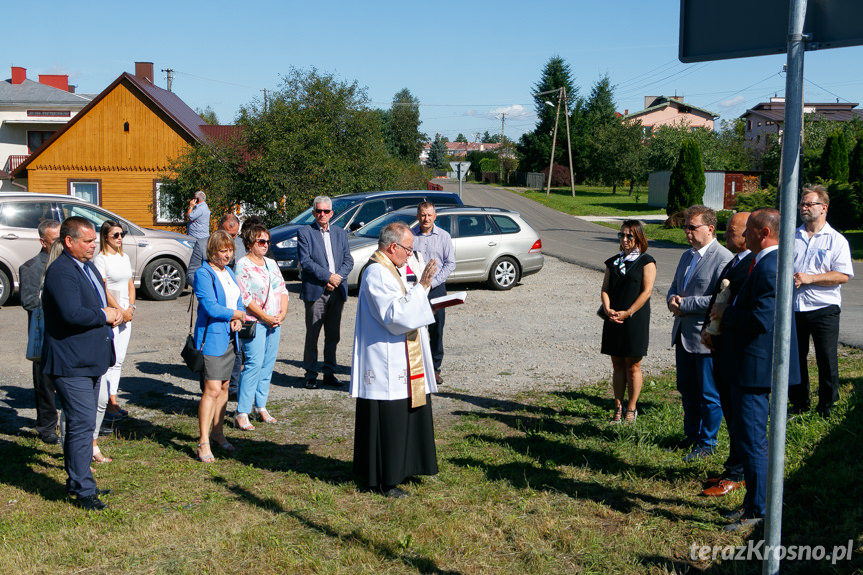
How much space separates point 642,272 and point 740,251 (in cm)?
121

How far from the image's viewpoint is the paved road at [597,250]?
1188 centimetres

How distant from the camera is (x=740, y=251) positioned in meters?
5.47

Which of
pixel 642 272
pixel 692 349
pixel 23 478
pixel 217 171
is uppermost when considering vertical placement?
pixel 217 171

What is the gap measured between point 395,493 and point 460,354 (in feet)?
15.7

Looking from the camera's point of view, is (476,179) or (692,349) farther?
(476,179)

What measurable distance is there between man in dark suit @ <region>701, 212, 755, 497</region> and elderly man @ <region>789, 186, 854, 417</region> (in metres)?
1.54

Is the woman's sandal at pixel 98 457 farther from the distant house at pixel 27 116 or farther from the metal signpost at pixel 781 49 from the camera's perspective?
the distant house at pixel 27 116

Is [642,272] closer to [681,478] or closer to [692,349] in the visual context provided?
[692,349]

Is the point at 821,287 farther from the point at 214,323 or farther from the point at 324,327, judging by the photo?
the point at 214,323

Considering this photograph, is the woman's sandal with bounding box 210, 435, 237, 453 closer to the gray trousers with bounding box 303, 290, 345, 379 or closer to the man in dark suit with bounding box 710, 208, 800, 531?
the gray trousers with bounding box 303, 290, 345, 379

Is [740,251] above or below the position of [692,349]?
above

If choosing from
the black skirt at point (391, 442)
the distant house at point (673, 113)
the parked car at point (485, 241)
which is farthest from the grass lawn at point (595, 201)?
the black skirt at point (391, 442)

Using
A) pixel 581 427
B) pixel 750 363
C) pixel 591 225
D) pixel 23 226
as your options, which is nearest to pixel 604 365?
pixel 581 427

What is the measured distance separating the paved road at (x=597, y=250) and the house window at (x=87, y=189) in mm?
18199
